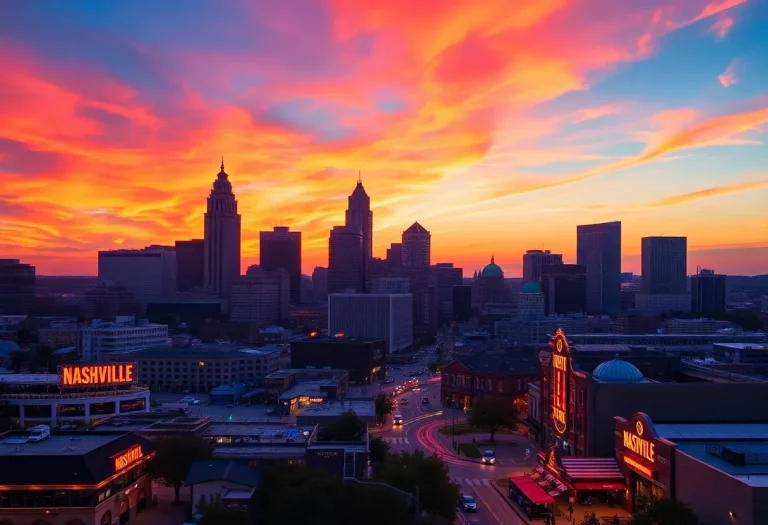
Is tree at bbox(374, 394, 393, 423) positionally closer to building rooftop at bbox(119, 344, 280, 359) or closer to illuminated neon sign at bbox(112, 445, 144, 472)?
illuminated neon sign at bbox(112, 445, 144, 472)

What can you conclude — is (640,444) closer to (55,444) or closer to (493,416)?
(493,416)

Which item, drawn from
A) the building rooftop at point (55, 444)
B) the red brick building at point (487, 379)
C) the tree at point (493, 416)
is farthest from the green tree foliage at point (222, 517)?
the red brick building at point (487, 379)

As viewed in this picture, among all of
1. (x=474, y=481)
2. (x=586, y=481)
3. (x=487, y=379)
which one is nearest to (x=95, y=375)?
(x=474, y=481)

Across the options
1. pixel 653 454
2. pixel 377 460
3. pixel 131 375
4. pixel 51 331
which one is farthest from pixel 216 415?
pixel 51 331

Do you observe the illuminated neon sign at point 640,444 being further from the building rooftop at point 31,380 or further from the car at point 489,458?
the building rooftop at point 31,380

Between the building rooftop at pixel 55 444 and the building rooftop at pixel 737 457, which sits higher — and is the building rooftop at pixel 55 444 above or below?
below

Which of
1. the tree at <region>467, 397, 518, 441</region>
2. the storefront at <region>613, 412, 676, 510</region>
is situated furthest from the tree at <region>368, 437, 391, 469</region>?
the tree at <region>467, 397, 518, 441</region>
